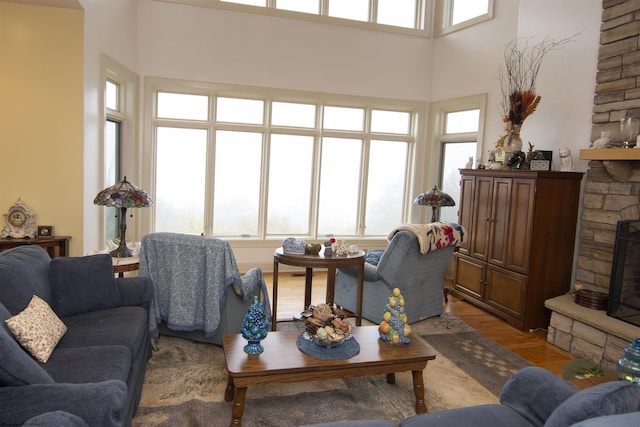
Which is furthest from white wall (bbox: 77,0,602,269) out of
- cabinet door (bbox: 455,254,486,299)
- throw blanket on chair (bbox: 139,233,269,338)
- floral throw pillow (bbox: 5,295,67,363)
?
floral throw pillow (bbox: 5,295,67,363)

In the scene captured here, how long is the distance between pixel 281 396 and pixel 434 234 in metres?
2.07

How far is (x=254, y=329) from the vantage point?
8.56 ft

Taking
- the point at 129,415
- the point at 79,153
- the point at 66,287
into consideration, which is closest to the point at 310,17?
the point at 79,153

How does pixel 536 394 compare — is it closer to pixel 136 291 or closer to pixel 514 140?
pixel 136 291

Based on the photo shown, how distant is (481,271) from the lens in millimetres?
5008

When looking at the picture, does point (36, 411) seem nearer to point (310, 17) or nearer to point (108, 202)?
point (108, 202)

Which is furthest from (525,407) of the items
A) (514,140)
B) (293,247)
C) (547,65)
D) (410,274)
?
(547,65)

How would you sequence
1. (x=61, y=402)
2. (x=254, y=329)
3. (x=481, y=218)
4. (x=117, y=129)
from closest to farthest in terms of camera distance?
1. (x=61, y=402)
2. (x=254, y=329)
3. (x=481, y=218)
4. (x=117, y=129)

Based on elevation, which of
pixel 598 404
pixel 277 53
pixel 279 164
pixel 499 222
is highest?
pixel 277 53

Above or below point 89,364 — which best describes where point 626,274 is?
above

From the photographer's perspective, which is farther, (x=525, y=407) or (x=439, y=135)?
(x=439, y=135)

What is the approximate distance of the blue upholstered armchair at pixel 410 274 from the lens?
4121mm

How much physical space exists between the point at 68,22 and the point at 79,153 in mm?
1172

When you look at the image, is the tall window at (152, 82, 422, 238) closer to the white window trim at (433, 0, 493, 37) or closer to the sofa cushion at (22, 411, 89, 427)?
the white window trim at (433, 0, 493, 37)
